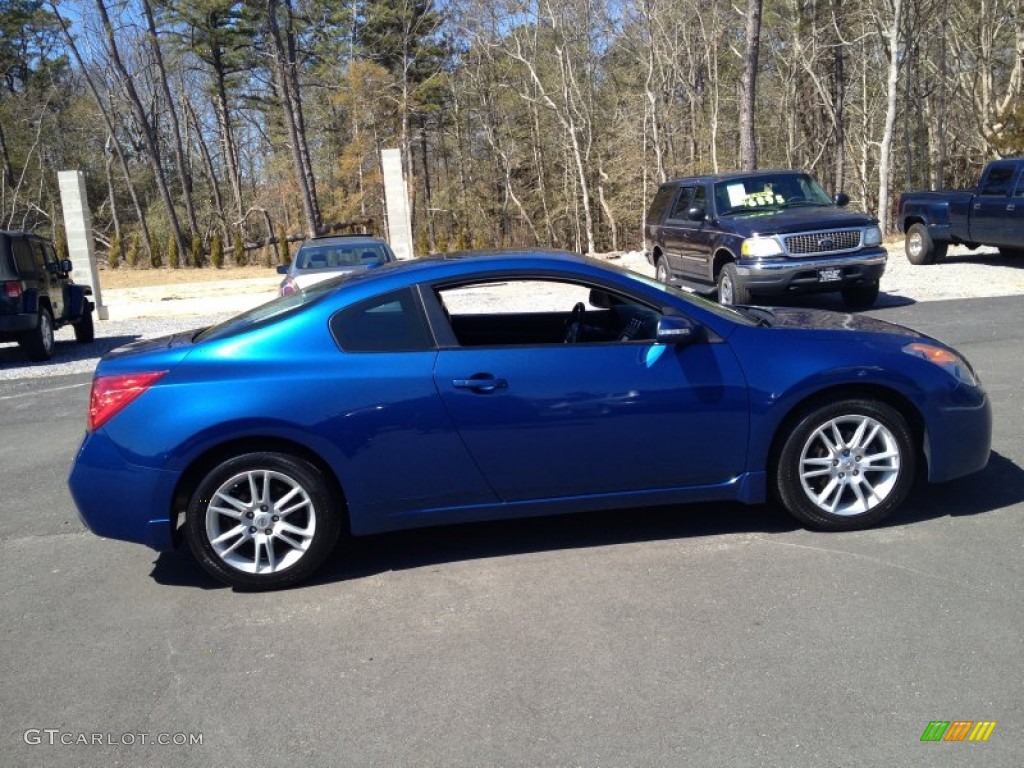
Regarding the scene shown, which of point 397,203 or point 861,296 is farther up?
point 397,203

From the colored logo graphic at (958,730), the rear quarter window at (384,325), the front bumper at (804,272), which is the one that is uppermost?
the rear quarter window at (384,325)

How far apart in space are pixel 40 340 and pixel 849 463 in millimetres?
12035

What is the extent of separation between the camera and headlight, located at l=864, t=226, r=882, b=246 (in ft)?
40.9

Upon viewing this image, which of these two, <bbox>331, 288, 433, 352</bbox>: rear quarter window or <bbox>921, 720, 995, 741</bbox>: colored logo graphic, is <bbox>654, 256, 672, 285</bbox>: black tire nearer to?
<bbox>331, 288, 433, 352</bbox>: rear quarter window

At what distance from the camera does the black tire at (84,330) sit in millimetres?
15672

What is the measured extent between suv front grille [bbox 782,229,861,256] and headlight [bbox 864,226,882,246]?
5.5 inches

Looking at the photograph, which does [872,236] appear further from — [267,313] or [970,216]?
[267,313]

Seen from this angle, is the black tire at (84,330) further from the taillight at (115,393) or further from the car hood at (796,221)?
the taillight at (115,393)

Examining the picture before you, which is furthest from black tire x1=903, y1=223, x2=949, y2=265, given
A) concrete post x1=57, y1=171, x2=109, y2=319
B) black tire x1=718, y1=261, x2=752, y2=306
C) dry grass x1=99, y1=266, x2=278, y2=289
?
dry grass x1=99, y1=266, x2=278, y2=289

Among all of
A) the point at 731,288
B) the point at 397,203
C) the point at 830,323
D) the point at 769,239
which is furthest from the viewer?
the point at 397,203

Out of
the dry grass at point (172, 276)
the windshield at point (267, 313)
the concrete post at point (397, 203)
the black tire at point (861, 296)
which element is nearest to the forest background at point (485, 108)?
the dry grass at point (172, 276)

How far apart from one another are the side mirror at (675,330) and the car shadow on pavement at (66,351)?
36.5 ft

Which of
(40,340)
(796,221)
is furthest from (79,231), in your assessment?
(796,221)

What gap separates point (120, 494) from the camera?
442 centimetres
